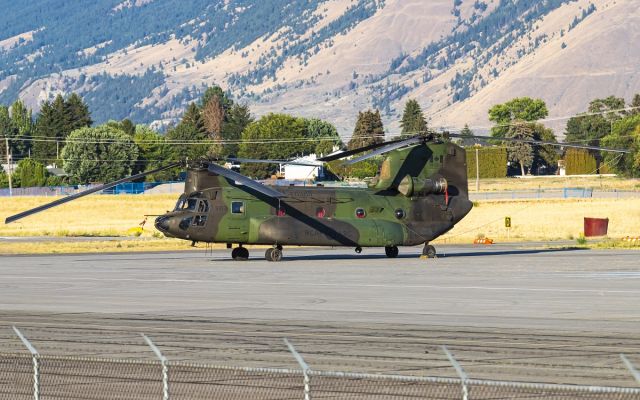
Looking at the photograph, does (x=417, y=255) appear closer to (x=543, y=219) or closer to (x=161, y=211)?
(x=543, y=219)

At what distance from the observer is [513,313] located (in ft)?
98.4

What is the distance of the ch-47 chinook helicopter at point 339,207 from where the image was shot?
4919cm

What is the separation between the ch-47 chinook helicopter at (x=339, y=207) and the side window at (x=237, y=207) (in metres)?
0.04

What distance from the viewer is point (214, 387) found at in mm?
19188

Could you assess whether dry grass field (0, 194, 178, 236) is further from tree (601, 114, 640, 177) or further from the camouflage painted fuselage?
tree (601, 114, 640, 177)

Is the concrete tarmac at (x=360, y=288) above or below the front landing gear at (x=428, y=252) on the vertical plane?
above

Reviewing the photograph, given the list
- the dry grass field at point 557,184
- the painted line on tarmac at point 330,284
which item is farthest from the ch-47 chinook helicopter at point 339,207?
the dry grass field at point 557,184

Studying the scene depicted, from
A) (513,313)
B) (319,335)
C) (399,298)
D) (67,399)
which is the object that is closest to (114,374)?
(67,399)

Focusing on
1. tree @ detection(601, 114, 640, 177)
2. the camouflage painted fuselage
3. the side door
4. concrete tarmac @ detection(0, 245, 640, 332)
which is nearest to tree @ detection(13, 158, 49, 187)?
tree @ detection(601, 114, 640, 177)

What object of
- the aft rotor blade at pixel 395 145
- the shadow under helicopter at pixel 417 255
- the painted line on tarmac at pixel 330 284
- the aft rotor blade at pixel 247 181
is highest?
the aft rotor blade at pixel 395 145

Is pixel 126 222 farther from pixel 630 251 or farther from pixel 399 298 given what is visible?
pixel 399 298

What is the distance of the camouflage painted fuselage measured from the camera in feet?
161

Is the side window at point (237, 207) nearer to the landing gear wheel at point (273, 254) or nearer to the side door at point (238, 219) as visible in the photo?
the side door at point (238, 219)

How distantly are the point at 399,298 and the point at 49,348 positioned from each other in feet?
41.8
